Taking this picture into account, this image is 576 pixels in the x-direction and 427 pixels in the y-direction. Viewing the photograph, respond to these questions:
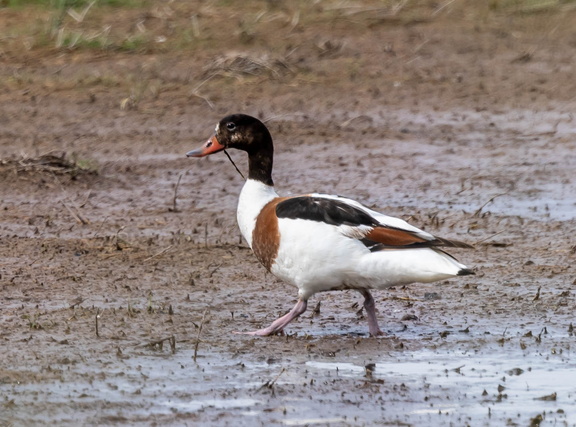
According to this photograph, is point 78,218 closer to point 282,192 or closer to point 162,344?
point 282,192

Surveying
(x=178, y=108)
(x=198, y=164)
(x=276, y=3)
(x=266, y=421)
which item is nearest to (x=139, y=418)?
(x=266, y=421)

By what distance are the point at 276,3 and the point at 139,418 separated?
10.00 m

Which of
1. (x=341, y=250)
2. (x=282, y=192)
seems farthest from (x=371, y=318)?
(x=282, y=192)

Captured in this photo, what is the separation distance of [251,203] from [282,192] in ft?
9.52

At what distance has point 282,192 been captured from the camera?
973 cm

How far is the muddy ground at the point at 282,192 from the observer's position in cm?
560

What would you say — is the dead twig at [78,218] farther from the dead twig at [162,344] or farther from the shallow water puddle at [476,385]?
the shallow water puddle at [476,385]

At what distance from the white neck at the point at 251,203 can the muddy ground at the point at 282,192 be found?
1.72 ft

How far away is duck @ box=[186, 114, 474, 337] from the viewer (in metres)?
6.21

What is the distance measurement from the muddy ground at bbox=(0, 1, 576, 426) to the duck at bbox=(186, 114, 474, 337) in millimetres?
322

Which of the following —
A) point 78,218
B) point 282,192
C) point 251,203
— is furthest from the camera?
point 282,192

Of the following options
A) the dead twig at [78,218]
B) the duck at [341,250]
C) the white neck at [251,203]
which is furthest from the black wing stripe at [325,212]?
the dead twig at [78,218]

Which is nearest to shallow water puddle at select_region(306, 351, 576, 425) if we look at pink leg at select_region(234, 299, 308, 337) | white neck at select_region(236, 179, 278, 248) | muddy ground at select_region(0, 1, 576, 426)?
muddy ground at select_region(0, 1, 576, 426)

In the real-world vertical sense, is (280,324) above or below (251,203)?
below
